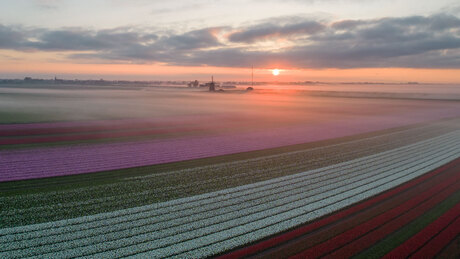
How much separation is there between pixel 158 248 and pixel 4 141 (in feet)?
41.4

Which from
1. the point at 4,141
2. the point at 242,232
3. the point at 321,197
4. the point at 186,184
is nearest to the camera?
the point at 242,232

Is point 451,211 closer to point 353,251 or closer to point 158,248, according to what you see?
point 353,251

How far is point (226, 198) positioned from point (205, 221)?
4.45 ft

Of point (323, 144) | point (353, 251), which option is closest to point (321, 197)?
point (353, 251)

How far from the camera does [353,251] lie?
573 centimetres

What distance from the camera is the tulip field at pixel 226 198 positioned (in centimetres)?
593

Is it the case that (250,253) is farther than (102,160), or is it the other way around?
(102,160)

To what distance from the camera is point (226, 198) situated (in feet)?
26.8

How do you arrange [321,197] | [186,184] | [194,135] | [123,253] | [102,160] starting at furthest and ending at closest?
[194,135] → [102,160] → [186,184] → [321,197] → [123,253]

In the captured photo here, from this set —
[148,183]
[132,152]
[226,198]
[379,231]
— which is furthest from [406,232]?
[132,152]

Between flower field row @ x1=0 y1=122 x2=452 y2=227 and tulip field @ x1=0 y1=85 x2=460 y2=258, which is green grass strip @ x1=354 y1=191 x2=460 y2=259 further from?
flower field row @ x1=0 y1=122 x2=452 y2=227

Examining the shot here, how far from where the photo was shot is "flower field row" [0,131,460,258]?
19.1 ft

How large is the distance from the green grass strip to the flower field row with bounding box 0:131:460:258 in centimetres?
142

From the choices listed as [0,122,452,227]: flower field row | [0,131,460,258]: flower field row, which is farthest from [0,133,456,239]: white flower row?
[0,122,452,227]: flower field row
